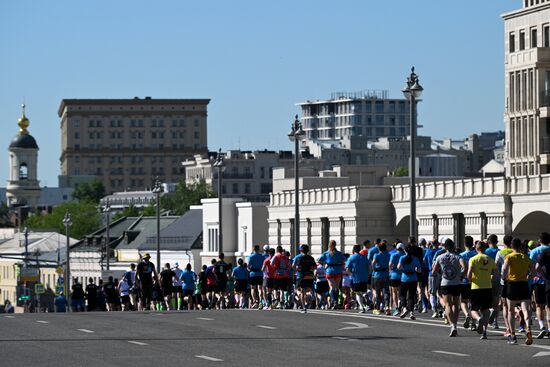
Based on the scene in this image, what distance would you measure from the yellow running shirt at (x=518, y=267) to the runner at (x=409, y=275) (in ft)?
23.5

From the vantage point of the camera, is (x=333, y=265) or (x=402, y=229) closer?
(x=333, y=265)

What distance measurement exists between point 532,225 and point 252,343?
5507 cm

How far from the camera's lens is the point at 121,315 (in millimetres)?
42125

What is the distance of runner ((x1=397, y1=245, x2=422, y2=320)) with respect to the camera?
37.5 m

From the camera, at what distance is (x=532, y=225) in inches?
3334

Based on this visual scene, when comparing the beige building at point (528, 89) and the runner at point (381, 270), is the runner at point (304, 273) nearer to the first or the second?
the runner at point (381, 270)

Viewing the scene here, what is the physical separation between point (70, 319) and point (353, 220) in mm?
63319

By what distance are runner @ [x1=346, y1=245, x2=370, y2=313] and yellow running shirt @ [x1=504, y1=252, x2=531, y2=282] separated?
10.6 m

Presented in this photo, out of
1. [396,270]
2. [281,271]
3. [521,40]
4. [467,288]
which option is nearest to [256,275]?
[281,271]

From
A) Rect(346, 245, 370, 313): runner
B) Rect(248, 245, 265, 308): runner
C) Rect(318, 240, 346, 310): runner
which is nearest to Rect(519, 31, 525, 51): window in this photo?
Rect(248, 245, 265, 308): runner

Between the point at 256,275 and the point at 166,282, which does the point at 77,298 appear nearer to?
the point at 166,282

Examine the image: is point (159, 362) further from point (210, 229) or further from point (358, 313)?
point (210, 229)

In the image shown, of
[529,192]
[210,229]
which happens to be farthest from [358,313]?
[210,229]

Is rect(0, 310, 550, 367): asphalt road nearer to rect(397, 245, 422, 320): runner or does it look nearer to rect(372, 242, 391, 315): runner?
rect(397, 245, 422, 320): runner
